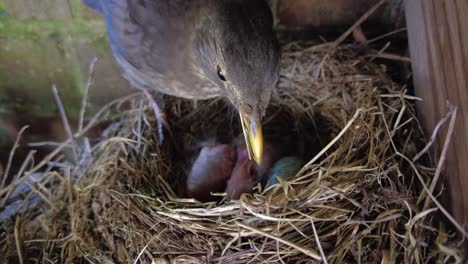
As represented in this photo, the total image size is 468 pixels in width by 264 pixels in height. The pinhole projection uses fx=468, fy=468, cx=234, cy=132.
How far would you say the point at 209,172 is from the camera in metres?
1.75

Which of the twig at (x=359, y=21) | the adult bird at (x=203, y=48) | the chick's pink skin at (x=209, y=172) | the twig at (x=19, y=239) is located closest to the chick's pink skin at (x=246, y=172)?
the chick's pink skin at (x=209, y=172)

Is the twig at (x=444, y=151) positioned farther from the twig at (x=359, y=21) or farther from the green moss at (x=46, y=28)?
the green moss at (x=46, y=28)

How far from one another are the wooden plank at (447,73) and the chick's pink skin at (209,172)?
72cm

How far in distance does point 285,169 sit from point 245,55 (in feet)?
1.60

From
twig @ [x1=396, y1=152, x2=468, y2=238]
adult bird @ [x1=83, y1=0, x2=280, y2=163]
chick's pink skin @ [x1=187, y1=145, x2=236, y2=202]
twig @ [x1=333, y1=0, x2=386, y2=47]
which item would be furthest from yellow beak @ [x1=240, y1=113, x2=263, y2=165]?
twig @ [x1=333, y1=0, x2=386, y2=47]

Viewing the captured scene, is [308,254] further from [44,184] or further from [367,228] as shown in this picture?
[44,184]

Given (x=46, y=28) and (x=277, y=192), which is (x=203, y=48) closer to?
(x=277, y=192)

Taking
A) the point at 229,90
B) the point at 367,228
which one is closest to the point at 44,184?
the point at 229,90

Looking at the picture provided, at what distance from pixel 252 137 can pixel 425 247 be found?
612mm

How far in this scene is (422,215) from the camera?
1.24 m

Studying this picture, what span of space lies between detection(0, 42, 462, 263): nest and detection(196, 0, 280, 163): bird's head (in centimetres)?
24

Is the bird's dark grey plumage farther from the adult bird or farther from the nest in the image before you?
the nest

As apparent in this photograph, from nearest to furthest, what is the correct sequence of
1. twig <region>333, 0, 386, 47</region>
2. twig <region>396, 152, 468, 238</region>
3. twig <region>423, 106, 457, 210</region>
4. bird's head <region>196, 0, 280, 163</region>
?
twig <region>396, 152, 468, 238</region>, twig <region>423, 106, 457, 210</region>, bird's head <region>196, 0, 280, 163</region>, twig <region>333, 0, 386, 47</region>

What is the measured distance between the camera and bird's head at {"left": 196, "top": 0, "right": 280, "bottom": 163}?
4.51ft
